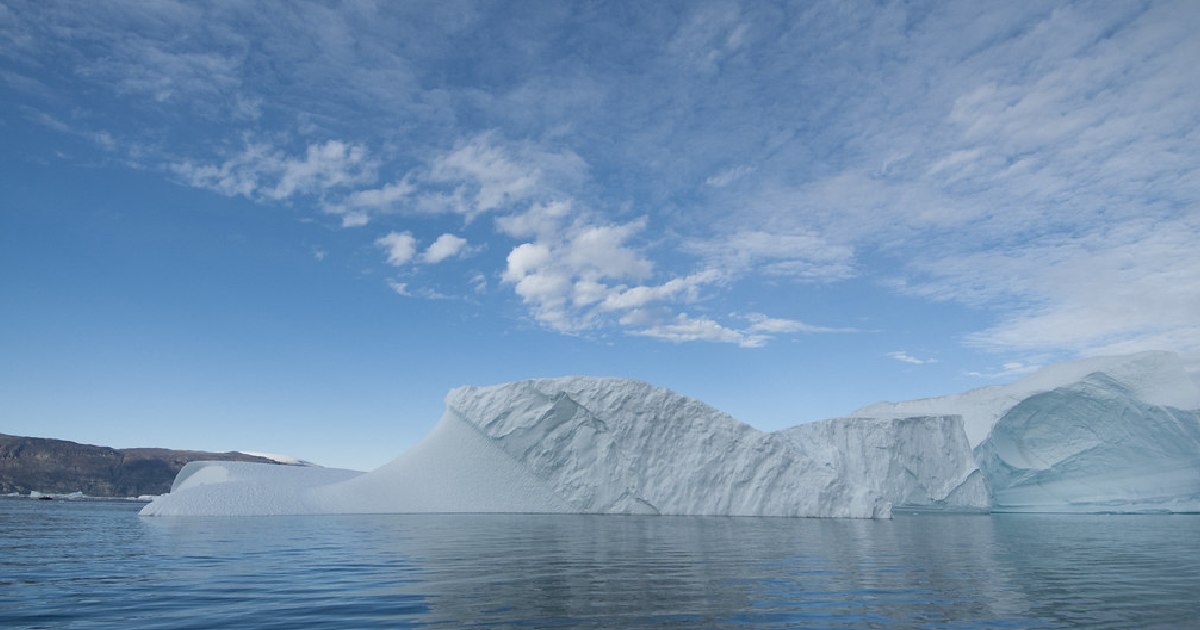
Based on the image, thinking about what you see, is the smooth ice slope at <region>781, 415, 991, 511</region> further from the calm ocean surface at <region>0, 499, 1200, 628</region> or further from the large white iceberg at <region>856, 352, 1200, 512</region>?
the calm ocean surface at <region>0, 499, 1200, 628</region>

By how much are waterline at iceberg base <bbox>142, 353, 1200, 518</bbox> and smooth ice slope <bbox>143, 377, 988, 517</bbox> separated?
7cm

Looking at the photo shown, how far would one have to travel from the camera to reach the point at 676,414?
34.5m

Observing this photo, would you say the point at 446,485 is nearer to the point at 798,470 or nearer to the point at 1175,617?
the point at 798,470

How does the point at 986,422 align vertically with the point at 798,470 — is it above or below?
above

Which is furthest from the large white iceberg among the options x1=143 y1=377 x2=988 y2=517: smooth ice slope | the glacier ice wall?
x1=143 y1=377 x2=988 y2=517: smooth ice slope

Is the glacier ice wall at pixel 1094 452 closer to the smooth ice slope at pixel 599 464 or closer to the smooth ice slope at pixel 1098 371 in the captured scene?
the smooth ice slope at pixel 1098 371

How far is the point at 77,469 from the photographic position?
290 feet

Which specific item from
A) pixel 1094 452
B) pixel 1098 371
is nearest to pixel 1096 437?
pixel 1094 452

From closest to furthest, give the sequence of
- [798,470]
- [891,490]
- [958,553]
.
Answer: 1. [958,553]
2. [798,470]
3. [891,490]

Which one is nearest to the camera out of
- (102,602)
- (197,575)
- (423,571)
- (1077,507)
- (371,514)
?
(102,602)

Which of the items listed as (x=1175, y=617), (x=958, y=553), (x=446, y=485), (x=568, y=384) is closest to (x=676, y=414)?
(x=568, y=384)

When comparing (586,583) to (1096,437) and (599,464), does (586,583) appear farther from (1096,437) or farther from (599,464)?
(1096,437)

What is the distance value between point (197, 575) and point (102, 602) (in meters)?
2.43

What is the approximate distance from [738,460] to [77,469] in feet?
307
